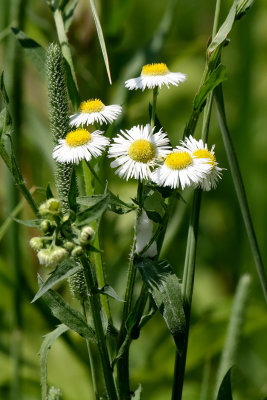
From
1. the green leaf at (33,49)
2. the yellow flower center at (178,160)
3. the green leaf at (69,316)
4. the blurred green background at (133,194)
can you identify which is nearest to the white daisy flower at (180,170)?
the yellow flower center at (178,160)

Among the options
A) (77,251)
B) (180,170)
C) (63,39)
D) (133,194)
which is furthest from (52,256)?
(133,194)

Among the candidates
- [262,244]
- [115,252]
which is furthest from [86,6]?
[262,244]

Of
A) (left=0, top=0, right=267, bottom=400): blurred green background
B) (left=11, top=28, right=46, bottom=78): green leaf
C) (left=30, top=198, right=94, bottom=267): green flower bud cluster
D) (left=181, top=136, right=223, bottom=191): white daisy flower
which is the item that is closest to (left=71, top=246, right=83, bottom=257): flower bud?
(left=30, top=198, right=94, bottom=267): green flower bud cluster

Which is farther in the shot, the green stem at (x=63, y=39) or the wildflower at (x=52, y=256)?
the green stem at (x=63, y=39)

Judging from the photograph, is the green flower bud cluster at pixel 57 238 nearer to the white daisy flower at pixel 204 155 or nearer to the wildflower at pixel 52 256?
the wildflower at pixel 52 256

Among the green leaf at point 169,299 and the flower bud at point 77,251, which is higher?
the flower bud at point 77,251

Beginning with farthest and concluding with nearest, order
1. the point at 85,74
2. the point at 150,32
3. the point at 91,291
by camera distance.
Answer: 1. the point at 150,32
2. the point at 85,74
3. the point at 91,291

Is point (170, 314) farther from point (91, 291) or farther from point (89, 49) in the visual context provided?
point (89, 49)
